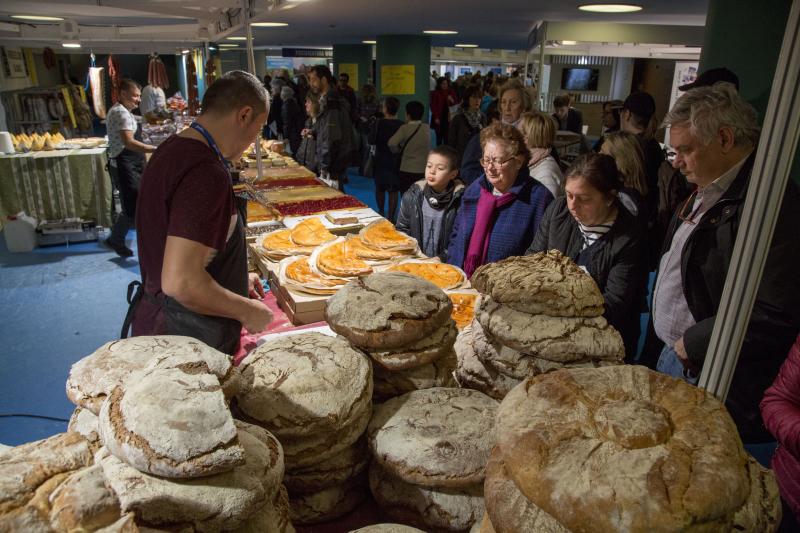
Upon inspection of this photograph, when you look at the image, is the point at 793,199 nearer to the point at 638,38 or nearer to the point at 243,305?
the point at 243,305

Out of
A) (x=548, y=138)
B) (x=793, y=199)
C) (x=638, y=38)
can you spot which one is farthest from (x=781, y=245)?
(x=638, y=38)

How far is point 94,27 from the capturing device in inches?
307

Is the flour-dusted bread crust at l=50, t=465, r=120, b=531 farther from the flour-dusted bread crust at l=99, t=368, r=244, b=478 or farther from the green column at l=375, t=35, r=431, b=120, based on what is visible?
the green column at l=375, t=35, r=431, b=120

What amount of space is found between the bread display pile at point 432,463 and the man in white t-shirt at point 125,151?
20.7 feet

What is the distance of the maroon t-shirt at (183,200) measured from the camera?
183cm

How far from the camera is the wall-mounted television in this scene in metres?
13.5

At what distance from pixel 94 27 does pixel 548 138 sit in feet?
23.7

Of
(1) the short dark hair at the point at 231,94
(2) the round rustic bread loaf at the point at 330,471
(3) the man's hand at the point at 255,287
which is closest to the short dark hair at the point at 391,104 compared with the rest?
(3) the man's hand at the point at 255,287

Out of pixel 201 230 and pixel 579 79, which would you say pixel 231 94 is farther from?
pixel 579 79

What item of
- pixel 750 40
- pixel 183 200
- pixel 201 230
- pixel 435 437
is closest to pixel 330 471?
pixel 435 437

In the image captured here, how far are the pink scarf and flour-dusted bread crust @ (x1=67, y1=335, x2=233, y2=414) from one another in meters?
2.22

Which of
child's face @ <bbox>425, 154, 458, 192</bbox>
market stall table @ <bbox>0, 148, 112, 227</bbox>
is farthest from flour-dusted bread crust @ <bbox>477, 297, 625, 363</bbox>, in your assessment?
market stall table @ <bbox>0, 148, 112, 227</bbox>

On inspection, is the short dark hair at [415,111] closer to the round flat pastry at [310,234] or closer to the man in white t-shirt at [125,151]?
the man in white t-shirt at [125,151]

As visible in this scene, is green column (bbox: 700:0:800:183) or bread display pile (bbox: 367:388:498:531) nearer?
bread display pile (bbox: 367:388:498:531)
